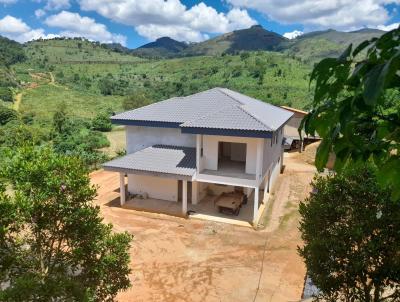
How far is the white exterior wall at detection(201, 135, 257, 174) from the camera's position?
16359 mm

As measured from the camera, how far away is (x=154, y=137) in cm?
1991

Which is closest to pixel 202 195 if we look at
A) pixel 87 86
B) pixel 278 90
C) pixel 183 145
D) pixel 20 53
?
pixel 183 145

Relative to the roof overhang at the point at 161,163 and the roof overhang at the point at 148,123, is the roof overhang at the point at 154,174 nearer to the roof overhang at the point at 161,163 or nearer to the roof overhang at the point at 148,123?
the roof overhang at the point at 161,163

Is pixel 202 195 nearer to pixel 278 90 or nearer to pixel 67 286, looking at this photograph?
pixel 67 286

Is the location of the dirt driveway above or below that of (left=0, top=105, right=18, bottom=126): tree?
below

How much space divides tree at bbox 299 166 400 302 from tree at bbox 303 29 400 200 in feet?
14.5

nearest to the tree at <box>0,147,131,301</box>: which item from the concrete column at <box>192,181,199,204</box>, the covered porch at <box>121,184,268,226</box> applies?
the covered porch at <box>121,184,268,226</box>

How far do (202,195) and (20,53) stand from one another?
4254 inches

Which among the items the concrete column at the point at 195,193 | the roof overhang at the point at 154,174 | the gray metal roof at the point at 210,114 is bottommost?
the concrete column at the point at 195,193

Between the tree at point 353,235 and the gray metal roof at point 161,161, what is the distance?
396 inches

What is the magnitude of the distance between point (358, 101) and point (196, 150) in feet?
52.5

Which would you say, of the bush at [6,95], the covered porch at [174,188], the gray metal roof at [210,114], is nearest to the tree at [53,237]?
the gray metal roof at [210,114]

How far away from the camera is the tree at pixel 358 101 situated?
1.10 meters

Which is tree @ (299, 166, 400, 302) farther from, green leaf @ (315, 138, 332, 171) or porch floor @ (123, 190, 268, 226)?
porch floor @ (123, 190, 268, 226)
